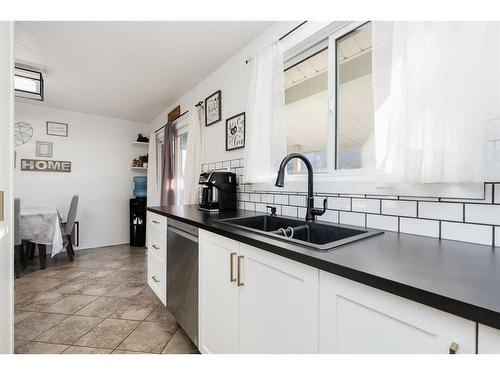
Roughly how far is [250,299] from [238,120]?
1.64 metres

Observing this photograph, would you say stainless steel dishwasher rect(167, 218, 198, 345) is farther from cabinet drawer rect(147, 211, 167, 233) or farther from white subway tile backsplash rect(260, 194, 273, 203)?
white subway tile backsplash rect(260, 194, 273, 203)

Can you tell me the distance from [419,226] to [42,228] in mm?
4063

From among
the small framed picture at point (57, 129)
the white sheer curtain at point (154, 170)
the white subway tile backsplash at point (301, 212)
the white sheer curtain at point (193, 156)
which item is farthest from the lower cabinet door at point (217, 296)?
the small framed picture at point (57, 129)

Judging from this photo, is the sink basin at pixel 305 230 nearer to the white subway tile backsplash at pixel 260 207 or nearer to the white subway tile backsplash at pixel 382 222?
the white subway tile backsplash at pixel 382 222

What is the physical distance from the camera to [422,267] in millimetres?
687

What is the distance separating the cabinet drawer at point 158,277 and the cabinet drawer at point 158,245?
50 mm

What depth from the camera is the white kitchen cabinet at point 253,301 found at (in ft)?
2.77

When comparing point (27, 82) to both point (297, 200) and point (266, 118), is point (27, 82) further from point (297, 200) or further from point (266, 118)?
point (297, 200)

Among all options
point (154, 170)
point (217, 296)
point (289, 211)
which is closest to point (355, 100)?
point (289, 211)

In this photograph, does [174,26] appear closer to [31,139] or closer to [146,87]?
[146,87]

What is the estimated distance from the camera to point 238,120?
89.7 inches

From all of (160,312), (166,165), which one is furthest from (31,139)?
(160,312)

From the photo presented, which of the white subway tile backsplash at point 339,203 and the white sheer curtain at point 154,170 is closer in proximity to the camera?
the white subway tile backsplash at point 339,203
